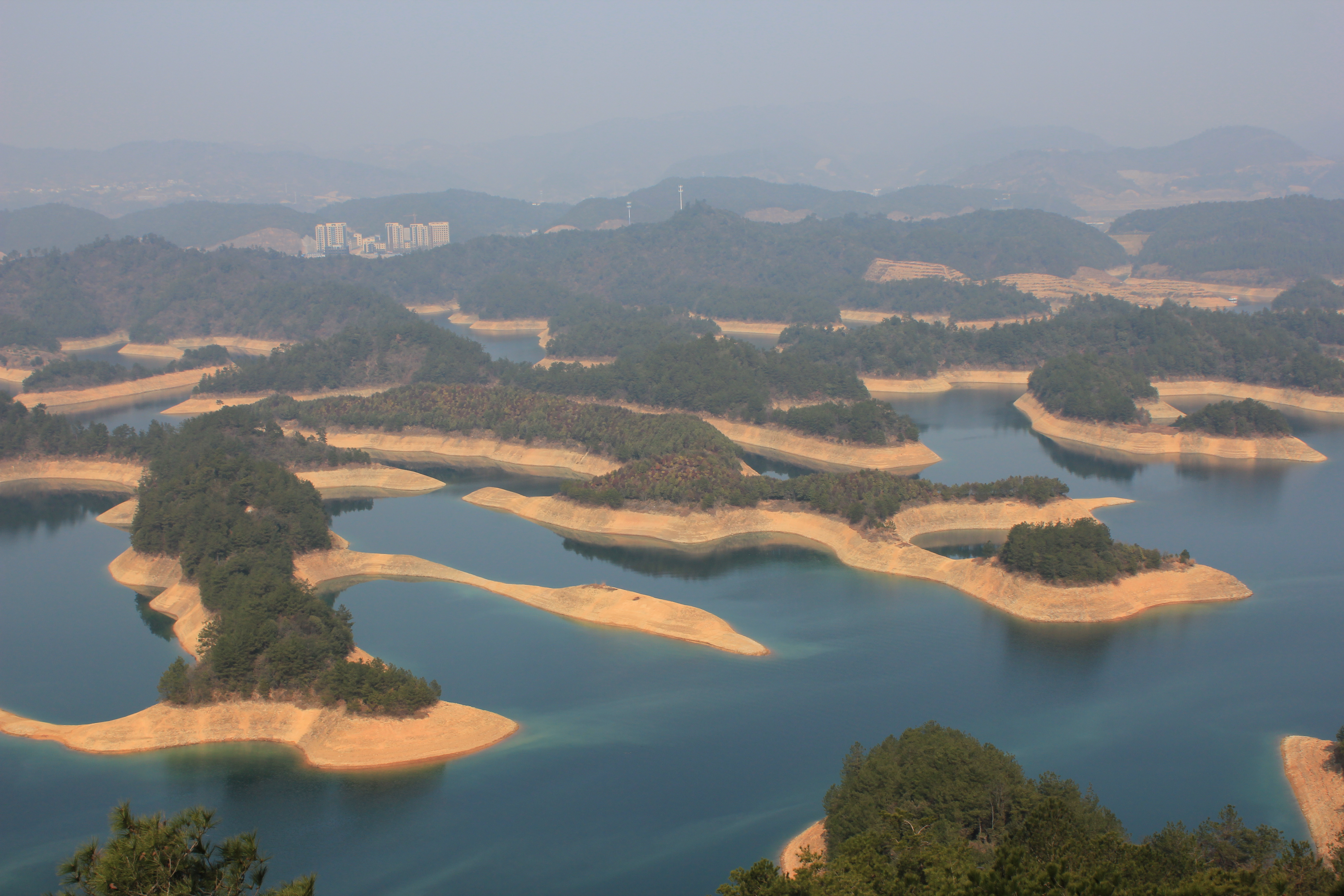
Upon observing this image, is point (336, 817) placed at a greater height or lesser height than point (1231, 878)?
lesser

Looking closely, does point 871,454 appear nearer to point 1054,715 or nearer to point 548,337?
point 1054,715

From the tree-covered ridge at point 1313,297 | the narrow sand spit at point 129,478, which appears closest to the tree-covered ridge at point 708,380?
the narrow sand spit at point 129,478

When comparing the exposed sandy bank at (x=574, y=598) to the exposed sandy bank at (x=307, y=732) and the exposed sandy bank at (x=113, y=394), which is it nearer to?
the exposed sandy bank at (x=307, y=732)

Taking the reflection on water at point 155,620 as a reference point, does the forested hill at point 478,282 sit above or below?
above

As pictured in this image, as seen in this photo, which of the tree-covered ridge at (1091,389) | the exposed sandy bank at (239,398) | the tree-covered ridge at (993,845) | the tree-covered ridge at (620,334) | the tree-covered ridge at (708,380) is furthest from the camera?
the tree-covered ridge at (620,334)

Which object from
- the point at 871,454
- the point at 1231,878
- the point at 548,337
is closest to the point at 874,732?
the point at 1231,878

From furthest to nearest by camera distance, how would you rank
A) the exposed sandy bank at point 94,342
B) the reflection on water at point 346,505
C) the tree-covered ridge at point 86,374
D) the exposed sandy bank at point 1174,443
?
1. the exposed sandy bank at point 94,342
2. the tree-covered ridge at point 86,374
3. the exposed sandy bank at point 1174,443
4. the reflection on water at point 346,505

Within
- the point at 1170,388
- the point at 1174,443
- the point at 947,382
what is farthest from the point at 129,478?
the point at 1170,388
